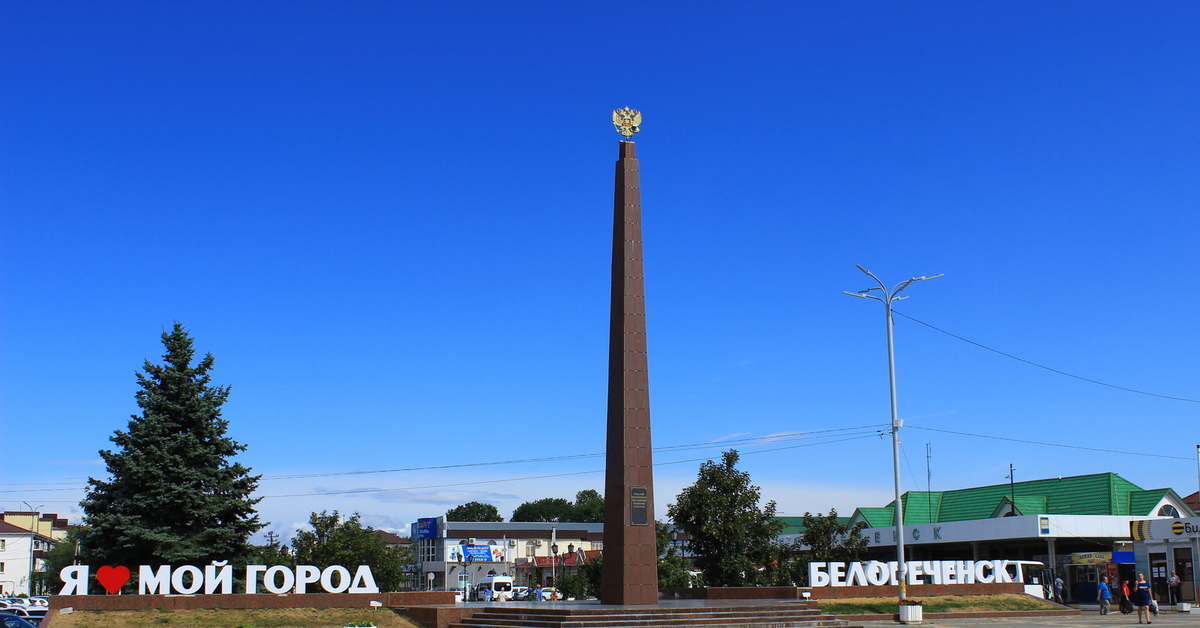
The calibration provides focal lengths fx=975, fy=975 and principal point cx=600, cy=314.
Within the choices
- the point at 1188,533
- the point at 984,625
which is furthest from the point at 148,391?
the point at 1188,533

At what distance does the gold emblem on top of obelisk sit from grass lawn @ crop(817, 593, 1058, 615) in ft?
56.8

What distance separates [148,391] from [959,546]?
47465mm

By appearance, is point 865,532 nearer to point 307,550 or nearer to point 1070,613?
point 1070,613

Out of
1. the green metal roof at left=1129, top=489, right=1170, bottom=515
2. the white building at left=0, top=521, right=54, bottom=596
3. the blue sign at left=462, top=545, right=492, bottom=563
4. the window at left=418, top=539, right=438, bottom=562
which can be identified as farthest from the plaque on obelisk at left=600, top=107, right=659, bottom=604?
the window at left=418, top=539, right=438, bottom=562

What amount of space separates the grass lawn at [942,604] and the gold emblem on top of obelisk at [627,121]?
56.8 ft

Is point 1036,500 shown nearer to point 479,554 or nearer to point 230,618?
point 230,618

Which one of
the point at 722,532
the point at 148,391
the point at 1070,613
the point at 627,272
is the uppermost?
the point at 627,272

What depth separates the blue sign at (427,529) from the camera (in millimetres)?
101938

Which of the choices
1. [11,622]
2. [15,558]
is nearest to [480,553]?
[15,558]

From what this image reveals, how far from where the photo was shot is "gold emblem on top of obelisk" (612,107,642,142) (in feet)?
105

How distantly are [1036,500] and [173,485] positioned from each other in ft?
153

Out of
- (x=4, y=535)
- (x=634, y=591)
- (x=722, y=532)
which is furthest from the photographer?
(x=4, y=535)

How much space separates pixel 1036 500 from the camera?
186 feet

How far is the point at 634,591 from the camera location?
28000 mm
